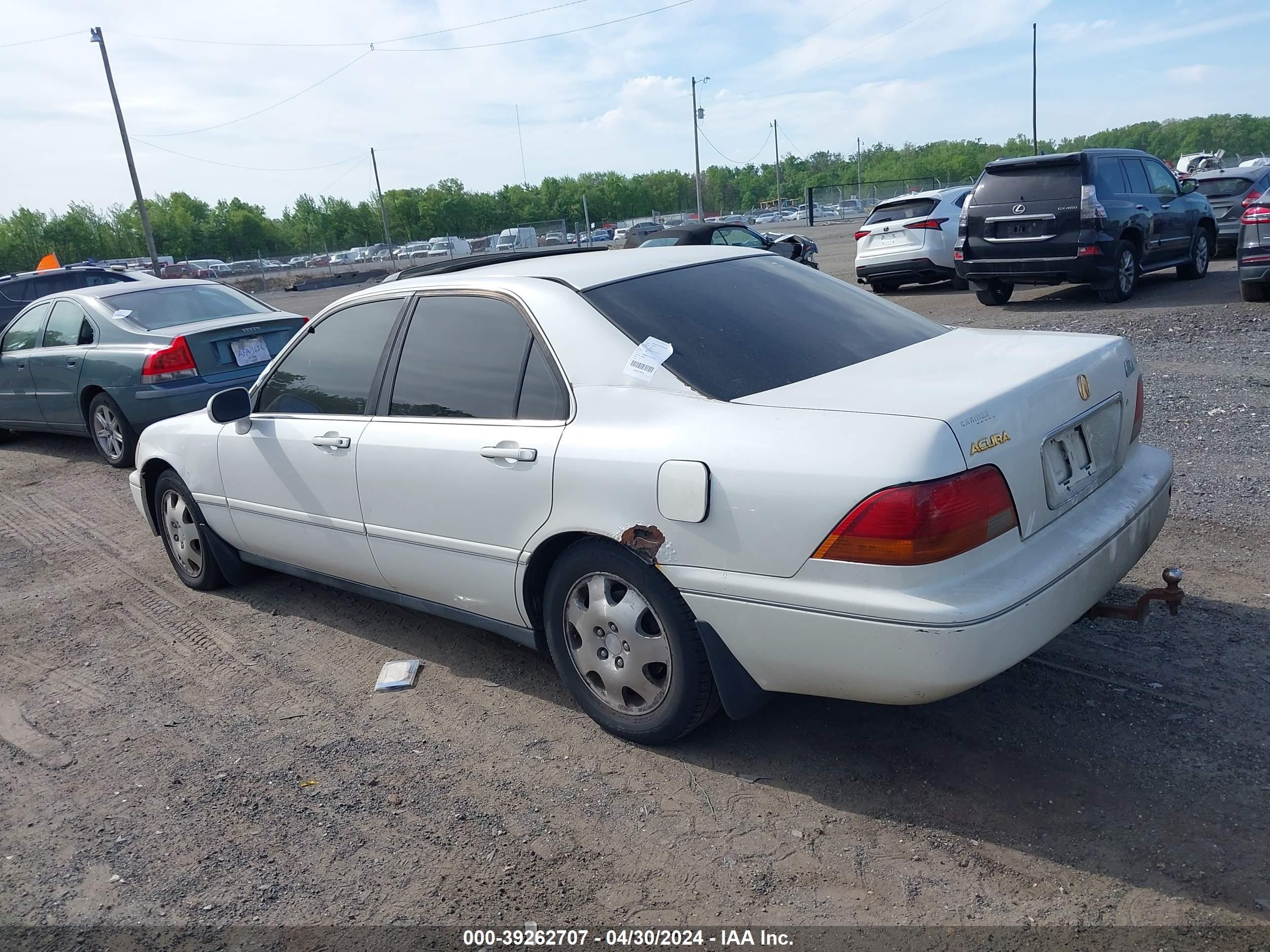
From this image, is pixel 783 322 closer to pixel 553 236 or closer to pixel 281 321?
pixel 281 321

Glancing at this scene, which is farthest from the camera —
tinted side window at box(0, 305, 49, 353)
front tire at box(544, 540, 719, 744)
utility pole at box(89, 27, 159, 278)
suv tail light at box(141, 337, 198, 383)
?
utility pole at box(89, 27, 159, 278)

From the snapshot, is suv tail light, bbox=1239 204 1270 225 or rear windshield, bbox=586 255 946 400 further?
suv tail light, bbox=1239 204 1270 225

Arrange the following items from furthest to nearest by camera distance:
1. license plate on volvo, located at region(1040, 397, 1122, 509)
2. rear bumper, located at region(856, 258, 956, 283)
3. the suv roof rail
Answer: rear bumper, located at region(856, 258, 956, 283) → the suv roof rail → license plate on volvo, located at region(1040, 397, 1122, 509)

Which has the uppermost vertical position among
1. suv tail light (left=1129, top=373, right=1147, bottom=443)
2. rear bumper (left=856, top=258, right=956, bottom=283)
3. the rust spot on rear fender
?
suv tail light (left=1129, top=373, right=1147, bottom=443)

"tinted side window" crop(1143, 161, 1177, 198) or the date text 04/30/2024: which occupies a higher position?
"tinted side window" crop(1143, 161, 1177, 198)

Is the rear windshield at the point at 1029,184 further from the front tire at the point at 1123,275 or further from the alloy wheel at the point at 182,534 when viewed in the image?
the alloy wheel at the point at 182,534

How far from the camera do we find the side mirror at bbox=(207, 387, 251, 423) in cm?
461

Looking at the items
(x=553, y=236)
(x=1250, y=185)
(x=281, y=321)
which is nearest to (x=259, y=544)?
(x=281, y=321)

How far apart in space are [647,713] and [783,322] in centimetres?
146

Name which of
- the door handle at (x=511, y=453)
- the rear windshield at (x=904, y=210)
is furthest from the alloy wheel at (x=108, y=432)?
the rear windshield at (x=904, y=210)

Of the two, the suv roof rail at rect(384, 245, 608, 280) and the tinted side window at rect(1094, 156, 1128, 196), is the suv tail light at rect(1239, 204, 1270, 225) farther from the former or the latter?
the suv roof rail at rect(384, 245, 608, 280)

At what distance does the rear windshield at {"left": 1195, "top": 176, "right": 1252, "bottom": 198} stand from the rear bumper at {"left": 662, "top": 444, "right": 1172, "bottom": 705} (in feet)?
56.9

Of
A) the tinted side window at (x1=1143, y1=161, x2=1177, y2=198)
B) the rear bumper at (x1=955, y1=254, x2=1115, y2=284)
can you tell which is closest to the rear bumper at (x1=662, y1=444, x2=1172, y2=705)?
the rear bumper at (x1=955, y1=254, x2=1115, y2=284)

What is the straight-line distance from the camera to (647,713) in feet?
11.0
